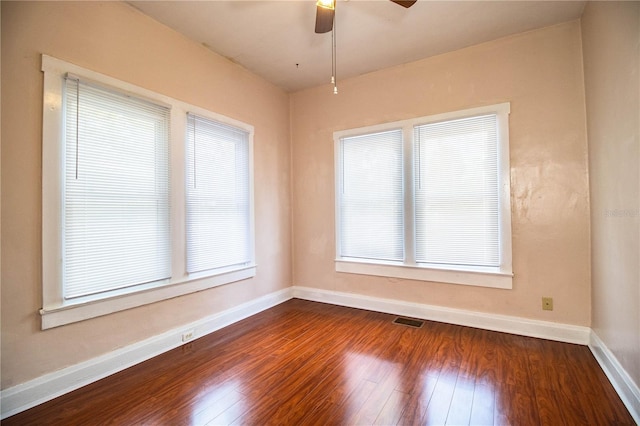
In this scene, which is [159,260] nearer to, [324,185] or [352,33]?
[324,185]

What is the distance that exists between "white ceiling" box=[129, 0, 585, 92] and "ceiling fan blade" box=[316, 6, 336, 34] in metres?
0.37

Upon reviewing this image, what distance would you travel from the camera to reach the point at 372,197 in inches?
142

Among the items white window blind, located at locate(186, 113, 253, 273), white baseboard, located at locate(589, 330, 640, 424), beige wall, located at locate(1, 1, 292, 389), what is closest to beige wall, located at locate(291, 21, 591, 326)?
white baseboard, located at locate(589, 330, 640, 424)

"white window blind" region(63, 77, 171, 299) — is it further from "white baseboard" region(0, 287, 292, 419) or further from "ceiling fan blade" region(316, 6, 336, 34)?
"ceiling fan blade" region(316, 6, 336, 34)

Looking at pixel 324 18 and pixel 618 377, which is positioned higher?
pixel 324 18

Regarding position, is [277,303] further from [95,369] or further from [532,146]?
[532,146]

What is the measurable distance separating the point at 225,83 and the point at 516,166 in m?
3.17

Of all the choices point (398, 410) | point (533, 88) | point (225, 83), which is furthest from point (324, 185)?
point (398, 410)

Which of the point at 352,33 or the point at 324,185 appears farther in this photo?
the point at 324,185

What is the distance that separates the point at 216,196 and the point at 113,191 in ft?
3.22

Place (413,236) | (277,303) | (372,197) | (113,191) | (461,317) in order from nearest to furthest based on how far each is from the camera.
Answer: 1. (113,191)
2. (461,317)
3. (413,236)
4. (372,197)
5. (277,303)

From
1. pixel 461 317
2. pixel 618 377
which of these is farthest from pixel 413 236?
pixel 618 377

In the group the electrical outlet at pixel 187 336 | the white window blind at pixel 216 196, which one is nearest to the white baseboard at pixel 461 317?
the white window blind at pixel 216 196

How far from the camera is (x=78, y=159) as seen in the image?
2047 mm
